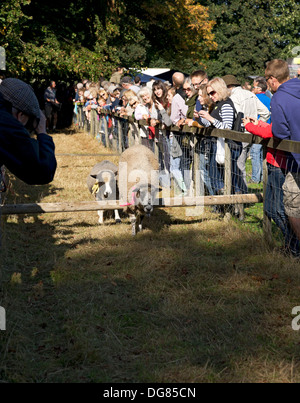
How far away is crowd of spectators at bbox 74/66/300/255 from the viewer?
617 cm

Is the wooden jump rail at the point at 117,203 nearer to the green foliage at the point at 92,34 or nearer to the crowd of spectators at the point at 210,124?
the crowd of spectators at the point at 210,124

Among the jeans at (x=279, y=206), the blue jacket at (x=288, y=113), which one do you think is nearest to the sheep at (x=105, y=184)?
the jeans at (x=279, y=206)

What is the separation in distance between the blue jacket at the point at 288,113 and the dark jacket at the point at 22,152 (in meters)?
2.95

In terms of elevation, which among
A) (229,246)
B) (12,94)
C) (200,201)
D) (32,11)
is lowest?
(229,246)

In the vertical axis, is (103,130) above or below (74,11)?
below

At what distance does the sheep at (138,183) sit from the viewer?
7512 millimetres

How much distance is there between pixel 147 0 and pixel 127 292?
72.1ft

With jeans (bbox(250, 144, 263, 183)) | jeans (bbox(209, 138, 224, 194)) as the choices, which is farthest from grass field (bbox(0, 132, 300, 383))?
jeans (bbox(250, 144, 263, 183))

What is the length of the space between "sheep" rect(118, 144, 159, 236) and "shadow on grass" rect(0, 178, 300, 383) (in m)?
0.38

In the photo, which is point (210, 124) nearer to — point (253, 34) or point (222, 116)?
point (222, 116)

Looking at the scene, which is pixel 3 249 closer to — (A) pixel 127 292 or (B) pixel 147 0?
(A) pixel 127 292

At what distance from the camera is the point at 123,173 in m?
8.08

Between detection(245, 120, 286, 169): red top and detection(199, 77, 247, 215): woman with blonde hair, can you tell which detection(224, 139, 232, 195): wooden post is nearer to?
detection(199, 77, 247, 215): woman with blonde hair
